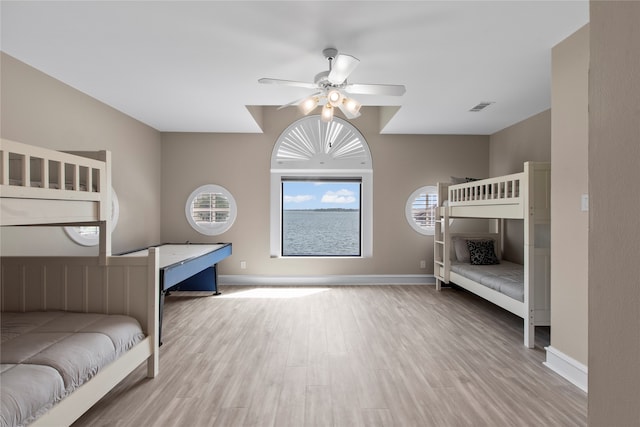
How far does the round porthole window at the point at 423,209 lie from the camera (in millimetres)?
5555

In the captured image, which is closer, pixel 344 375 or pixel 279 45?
pixel 344 375

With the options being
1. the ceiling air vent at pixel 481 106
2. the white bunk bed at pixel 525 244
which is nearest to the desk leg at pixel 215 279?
the white bunk bed at pixel 525 244

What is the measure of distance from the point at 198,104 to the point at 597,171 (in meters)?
4.23

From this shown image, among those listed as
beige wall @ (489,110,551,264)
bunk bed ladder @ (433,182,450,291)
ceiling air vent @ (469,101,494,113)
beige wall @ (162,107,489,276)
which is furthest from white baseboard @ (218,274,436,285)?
ceiling air vent @ (469,101,494,113)

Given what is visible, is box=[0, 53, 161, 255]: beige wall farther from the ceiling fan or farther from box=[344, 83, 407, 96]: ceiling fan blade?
box=[344, 83, 407, 96]: ceiling fan blade

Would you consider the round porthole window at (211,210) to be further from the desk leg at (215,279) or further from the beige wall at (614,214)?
the beige wall at (614,214)

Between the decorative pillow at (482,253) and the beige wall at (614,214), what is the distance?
4.56 m

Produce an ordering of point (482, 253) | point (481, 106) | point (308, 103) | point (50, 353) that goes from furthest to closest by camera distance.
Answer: point (482, 253)
point (481, 106)
point (308, 103)
point (50, 353)

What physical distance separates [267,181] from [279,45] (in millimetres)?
3021

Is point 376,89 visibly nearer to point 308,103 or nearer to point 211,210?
point 308,103

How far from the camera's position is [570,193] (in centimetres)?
246

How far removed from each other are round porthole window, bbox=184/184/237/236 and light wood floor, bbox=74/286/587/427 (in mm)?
1729

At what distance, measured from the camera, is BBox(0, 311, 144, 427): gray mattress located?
4.66ft

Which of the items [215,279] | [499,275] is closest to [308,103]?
[499,275]
